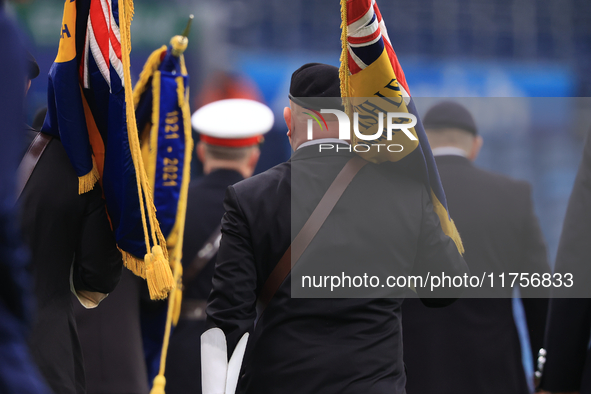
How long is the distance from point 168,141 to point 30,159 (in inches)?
38.0

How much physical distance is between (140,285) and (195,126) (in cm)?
81

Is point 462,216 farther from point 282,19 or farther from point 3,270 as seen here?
point 282,19

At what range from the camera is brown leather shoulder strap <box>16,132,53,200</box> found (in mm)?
1783

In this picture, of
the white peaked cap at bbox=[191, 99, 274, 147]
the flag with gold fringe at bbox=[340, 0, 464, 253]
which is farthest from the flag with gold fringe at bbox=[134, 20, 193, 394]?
the flag with gold fringe at bbox=[340, 0, 464, 253]

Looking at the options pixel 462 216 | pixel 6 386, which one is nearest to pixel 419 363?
pixel 462 216

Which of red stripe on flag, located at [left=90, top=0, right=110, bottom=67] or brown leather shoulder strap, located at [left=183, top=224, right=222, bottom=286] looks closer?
red stripe on flag, located at [left=90, top=0, right=110, bottom=67]

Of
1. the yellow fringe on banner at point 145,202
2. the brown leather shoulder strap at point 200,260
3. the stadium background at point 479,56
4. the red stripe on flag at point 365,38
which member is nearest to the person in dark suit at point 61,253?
the yellow fringe on banner at point 145,202

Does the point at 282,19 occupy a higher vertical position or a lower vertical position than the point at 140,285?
higher

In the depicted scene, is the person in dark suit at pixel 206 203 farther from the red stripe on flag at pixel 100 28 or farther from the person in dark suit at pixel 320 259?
the red stripe on flag at pixel 100 28

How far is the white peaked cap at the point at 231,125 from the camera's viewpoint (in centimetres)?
312

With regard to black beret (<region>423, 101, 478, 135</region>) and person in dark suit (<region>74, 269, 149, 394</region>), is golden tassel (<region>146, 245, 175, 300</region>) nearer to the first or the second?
person in dark suit (<region>74, 269, 149, 394</region>)

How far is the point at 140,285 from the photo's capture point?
2758 mm

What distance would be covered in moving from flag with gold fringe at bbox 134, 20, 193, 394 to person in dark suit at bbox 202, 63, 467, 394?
37.2 inches

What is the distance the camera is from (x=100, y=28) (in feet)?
6.15
